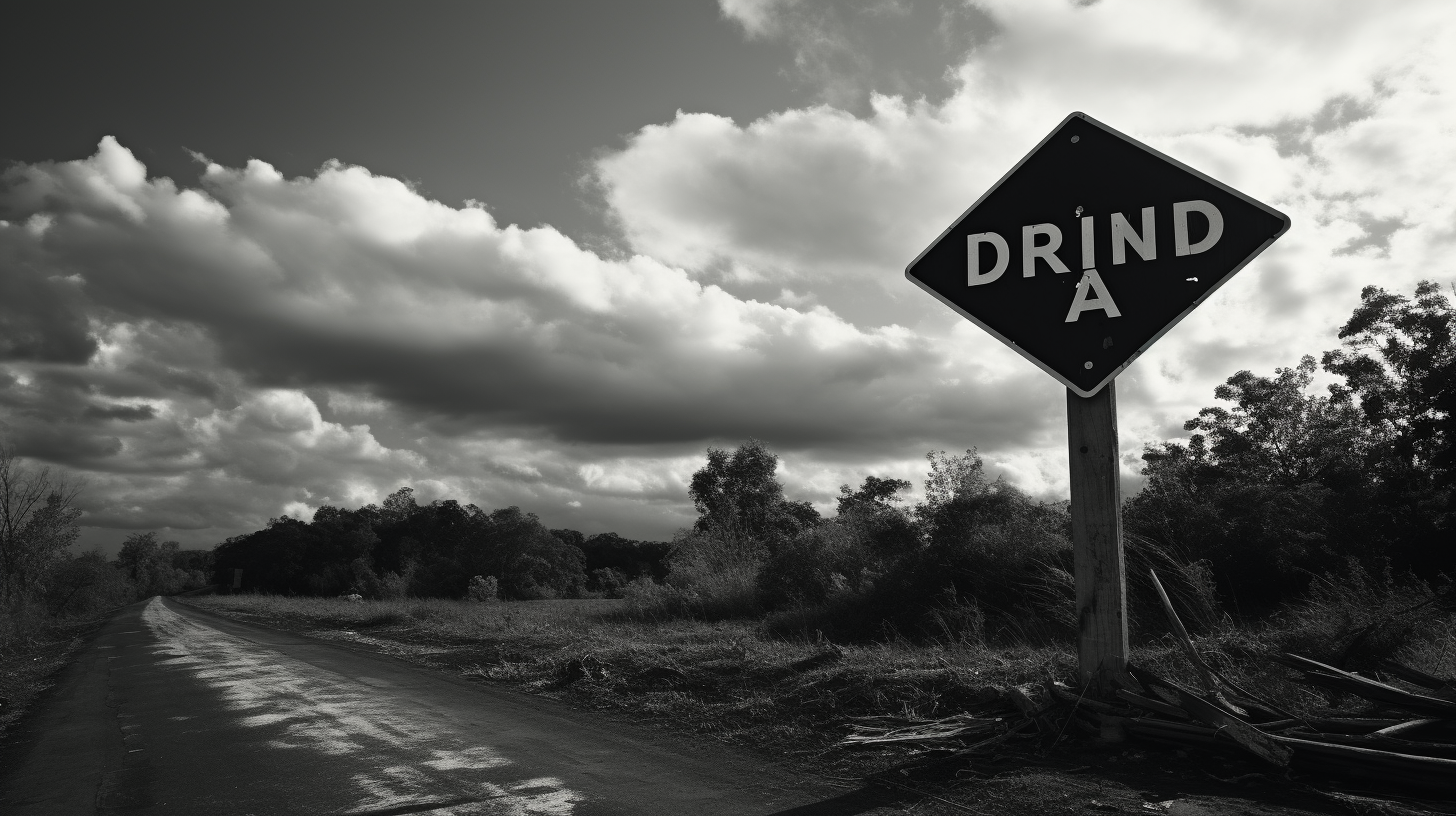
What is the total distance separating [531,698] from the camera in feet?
24.8

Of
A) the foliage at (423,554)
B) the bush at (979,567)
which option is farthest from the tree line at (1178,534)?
the foliage at (423,554)

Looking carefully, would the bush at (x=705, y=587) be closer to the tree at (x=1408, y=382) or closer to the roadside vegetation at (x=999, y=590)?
the roadside vegetation at (x=999, y=590)

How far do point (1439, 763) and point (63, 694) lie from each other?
12289 mm

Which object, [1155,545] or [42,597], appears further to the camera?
[42,597]

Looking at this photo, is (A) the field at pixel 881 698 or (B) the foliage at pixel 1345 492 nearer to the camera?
(A) the field at pixel 881 698

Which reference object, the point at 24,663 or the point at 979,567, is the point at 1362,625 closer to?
the point at 979,567

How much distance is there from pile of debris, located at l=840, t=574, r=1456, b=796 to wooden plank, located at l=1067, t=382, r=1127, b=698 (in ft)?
0.52

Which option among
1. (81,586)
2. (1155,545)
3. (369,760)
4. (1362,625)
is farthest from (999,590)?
(81,586)

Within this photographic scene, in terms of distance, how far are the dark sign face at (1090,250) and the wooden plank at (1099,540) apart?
8.0 inches

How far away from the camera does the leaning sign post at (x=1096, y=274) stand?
419 centimetres

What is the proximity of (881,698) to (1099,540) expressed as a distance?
2149mm

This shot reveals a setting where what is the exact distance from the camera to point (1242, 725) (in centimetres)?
381

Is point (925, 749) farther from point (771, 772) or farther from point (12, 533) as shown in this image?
point (12, 533)

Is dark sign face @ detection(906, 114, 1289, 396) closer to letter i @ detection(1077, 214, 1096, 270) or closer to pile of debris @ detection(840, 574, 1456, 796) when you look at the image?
letter i @ detection(1077, 214, 1096, 270)
